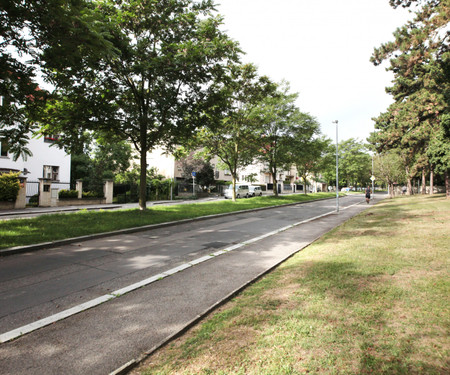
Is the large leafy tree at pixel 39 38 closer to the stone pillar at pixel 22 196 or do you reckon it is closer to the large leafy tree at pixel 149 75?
the large leafy tree at pixel 149 75

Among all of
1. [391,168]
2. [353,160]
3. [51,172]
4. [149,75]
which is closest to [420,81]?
[149,75]

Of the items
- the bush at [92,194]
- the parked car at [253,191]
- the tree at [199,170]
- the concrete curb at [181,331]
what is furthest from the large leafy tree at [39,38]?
the parked car at [253,191]

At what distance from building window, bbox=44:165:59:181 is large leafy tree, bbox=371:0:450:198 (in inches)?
1202

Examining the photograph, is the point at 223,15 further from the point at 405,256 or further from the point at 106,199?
the point at 106,199

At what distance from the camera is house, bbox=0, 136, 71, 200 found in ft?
76.6

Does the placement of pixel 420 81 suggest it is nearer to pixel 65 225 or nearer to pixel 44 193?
pixel 65 225

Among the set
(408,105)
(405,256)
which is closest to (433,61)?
(408,105)

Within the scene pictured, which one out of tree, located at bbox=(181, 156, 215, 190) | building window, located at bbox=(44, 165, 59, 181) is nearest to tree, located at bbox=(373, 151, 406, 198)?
tree, located at bbox=(181, 156, 215, 190)

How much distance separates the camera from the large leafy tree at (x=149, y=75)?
10.1m

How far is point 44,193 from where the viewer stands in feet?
65.9

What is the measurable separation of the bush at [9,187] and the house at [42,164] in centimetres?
544

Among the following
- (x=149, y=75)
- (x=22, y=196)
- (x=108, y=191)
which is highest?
(x=149, y=75)

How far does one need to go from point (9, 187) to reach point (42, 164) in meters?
9.19

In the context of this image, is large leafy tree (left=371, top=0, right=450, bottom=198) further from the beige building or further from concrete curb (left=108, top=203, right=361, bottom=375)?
concrete curb (left=108, top=203, right=361, bottom=375)
